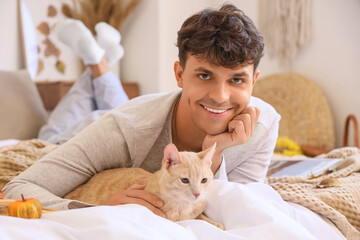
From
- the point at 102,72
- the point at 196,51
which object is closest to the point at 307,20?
the point at 102,72

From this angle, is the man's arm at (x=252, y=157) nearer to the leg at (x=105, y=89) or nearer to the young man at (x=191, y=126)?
the young man at (x=191, y=126)

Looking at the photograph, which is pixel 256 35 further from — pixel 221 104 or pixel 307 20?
pixel 307 20

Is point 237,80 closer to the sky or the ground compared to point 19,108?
closer to the sky

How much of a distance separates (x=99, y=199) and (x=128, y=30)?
2.74 metres

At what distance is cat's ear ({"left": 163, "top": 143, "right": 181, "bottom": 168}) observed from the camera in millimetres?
937

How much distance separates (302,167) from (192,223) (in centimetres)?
105

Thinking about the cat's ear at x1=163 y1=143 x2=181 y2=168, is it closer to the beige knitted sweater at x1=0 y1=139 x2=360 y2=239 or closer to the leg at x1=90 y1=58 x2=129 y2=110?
the beige knitted sweater at x1=0 y1=139 x2=360 y2=239

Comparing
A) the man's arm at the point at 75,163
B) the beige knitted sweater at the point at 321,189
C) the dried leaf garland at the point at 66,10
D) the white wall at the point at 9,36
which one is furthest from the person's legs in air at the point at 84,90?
the man's arm at the point at 75,163

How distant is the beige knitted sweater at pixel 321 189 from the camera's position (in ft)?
3.45

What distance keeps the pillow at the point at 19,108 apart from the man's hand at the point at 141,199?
1.61 meters

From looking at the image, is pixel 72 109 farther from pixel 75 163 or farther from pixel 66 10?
pixel 66 10

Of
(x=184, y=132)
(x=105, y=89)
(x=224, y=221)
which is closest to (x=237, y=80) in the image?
(x=184, y=132)

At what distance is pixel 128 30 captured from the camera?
360cm

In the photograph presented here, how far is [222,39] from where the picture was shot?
106 cm
